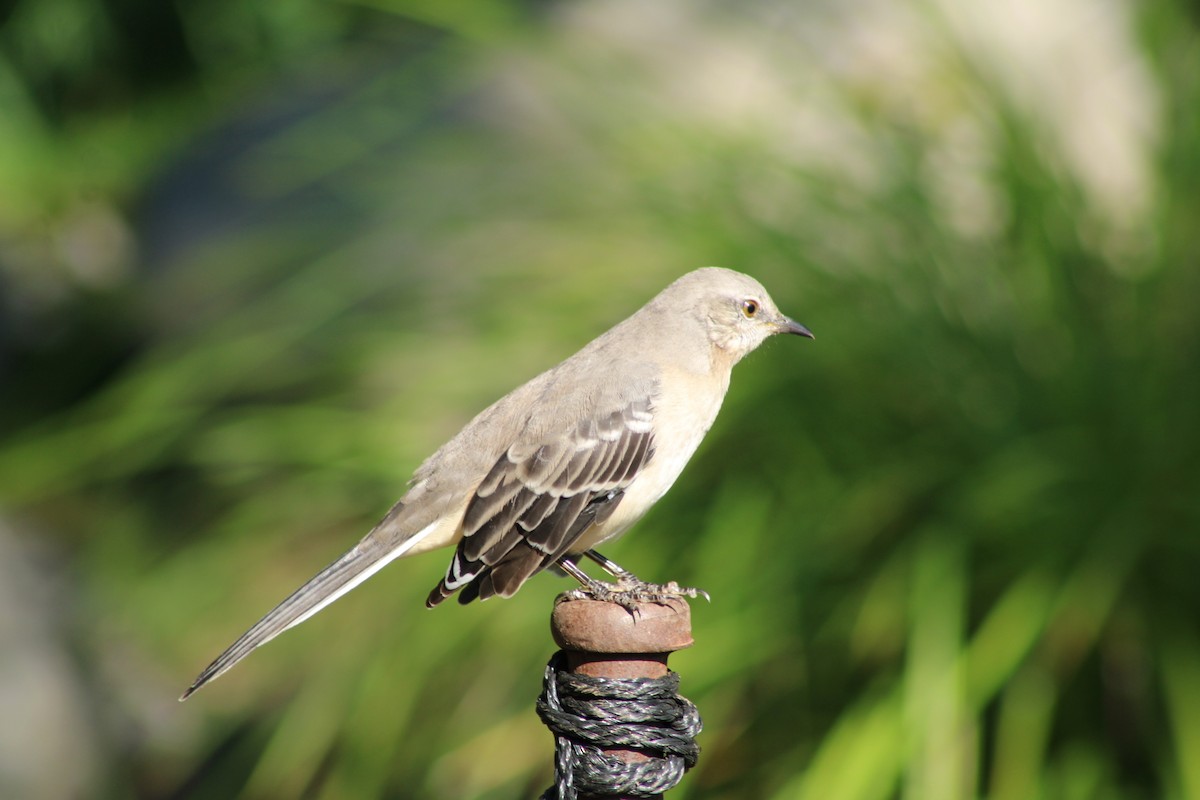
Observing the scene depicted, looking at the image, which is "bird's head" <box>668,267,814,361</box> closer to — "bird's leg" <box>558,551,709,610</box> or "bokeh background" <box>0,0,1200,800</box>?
"bird's leg" <box>558,551,709,610</box>

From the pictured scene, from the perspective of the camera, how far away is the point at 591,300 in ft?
16.3

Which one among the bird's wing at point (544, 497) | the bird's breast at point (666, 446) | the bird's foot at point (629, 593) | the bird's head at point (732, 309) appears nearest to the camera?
the bird's foot at point (629, 593)

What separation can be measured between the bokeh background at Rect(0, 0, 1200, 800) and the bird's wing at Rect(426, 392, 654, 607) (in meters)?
1.50

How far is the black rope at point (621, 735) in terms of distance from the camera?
224cm

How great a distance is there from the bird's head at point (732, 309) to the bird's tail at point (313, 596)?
0.91 metres

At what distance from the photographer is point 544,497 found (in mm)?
2785

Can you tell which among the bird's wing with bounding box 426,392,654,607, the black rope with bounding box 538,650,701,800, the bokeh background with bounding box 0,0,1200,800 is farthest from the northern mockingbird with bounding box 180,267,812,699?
the bokeh background with bounding box 0,0,1200,800

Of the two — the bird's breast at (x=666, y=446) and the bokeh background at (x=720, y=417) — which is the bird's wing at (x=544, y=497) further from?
the bokeh background at (x=720, y=417)

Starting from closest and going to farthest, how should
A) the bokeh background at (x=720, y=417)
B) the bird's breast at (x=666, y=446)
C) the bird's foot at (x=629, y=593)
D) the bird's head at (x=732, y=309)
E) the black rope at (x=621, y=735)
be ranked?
the black rope at (x=621, y=735) < the bird's foot at (x=629, y=593) < the bird's breast at (x=666, y=446) < the bird's head at (x=732, y=309) < the bokeh background at (x=720, y=417)

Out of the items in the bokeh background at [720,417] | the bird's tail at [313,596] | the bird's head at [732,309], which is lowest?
the bokeh background at [720,417]

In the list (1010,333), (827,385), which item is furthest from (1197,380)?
(827,385)

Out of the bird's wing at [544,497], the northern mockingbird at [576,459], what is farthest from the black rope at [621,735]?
the bird's wing at [544,497]

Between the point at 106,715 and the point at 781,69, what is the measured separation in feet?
14.8

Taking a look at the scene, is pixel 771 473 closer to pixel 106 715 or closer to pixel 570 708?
pixel 570 708
